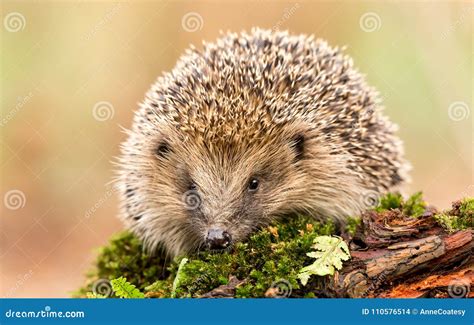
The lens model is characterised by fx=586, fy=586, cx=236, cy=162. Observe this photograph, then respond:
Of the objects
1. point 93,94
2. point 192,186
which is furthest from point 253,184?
point 93,94

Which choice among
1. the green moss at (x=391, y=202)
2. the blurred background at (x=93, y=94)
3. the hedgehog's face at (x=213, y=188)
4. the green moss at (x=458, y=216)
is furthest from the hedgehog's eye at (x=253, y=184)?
the blurred background at (x=93, y=94)

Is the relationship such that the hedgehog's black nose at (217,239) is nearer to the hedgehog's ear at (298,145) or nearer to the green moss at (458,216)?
the hedgehog's ear at (298,145)

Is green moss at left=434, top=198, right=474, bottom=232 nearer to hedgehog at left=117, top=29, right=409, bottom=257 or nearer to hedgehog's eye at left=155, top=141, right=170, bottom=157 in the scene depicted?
hedgehog at left=117, top=29, right=409, bottom=257

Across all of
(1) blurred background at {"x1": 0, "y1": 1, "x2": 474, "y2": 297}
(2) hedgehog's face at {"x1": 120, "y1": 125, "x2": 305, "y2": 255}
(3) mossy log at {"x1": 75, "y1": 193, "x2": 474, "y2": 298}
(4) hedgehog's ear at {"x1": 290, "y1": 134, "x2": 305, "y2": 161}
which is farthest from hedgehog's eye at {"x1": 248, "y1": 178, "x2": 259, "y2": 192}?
(1) blurred background at {"x1": 0, "y1": 1, "x2": 474, "y2": 297}

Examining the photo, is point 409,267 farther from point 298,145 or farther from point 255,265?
point 298,145

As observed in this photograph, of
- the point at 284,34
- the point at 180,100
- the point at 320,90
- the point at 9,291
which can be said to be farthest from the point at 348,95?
the point at 9,291

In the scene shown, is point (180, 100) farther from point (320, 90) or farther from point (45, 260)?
point (45, 260)
